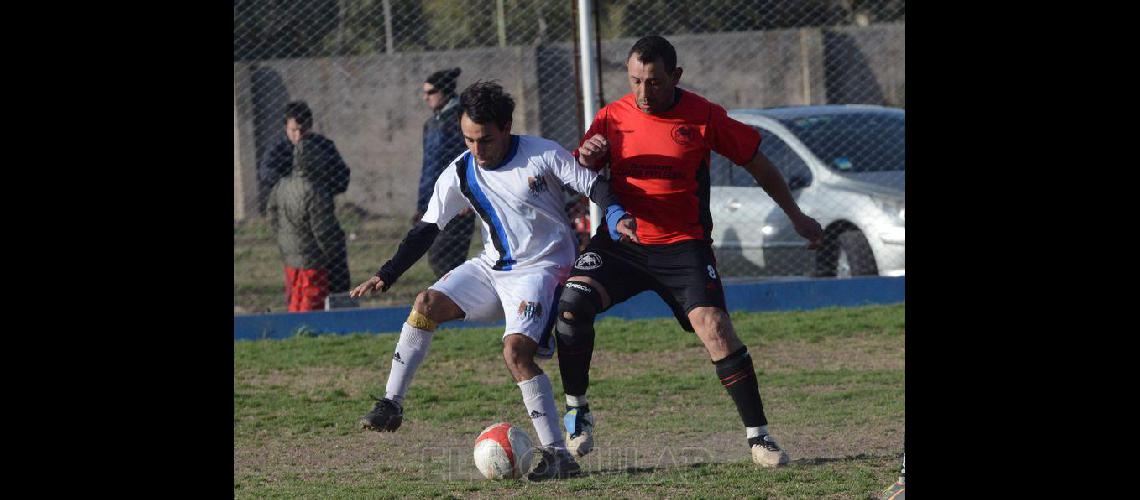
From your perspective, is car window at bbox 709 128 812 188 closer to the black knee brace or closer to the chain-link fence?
the chain-link fence

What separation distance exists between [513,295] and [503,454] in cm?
73

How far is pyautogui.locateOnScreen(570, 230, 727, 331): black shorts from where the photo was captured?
675 centimetres

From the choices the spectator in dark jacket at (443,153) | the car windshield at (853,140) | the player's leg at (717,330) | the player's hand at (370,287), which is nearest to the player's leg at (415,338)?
the player's hand at (370,287)

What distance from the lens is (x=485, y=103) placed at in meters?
6.59

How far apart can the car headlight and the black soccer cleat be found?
19.4 feet

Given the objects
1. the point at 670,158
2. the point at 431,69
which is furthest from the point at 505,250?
the point at 431,69

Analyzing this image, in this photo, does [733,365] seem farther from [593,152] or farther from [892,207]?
[892,207]

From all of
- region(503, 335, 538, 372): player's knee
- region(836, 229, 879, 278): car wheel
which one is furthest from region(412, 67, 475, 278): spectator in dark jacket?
region(503, 335, 538, 372): player's knee

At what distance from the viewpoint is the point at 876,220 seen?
11836 millimetres

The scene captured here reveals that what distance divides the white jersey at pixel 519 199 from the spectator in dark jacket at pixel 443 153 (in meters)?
4.07

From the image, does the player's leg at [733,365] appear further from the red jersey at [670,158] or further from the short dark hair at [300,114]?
the short dark hair at [300,114]

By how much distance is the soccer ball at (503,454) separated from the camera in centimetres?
646
